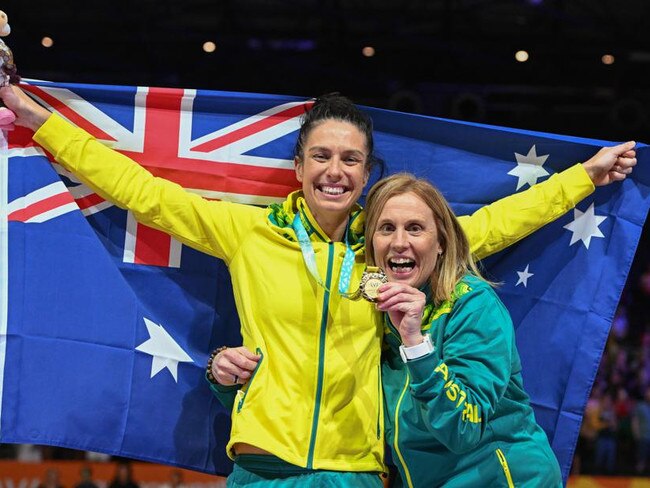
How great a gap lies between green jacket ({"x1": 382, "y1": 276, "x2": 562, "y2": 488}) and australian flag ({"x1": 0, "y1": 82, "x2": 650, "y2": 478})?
1046 mm

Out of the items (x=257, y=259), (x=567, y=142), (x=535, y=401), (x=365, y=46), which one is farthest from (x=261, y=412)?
(x=365, y=46)

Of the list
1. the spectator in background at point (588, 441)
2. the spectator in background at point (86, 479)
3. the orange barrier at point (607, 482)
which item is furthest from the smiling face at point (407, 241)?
the spectator in background at point (588, 441)

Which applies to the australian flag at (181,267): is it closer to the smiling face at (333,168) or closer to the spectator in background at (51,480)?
the smiling face at (333,168)

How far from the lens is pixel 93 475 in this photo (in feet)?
30.9

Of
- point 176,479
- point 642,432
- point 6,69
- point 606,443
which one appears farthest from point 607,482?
point 6,69

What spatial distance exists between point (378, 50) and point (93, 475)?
5563 mm

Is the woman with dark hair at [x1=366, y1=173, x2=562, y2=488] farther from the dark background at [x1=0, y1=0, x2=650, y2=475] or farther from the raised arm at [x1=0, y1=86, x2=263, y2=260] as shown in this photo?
the dark background at [x1=0, y1=0, x2=650, y2=475]

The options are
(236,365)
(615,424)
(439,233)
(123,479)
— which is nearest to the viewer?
(439,233)

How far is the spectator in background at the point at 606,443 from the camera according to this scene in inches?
387

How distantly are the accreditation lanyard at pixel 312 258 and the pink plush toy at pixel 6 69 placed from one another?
3.70 feet

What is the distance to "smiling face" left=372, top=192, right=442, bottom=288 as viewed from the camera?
9.18 ft

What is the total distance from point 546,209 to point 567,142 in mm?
341

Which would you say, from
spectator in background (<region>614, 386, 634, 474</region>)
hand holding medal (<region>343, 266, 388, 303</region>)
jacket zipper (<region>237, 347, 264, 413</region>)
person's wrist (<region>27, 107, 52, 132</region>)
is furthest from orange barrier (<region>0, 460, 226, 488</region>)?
hand holding medal (<region>343, 266, 388, 303</region>)

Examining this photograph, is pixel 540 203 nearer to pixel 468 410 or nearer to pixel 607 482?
pixel 468 410
